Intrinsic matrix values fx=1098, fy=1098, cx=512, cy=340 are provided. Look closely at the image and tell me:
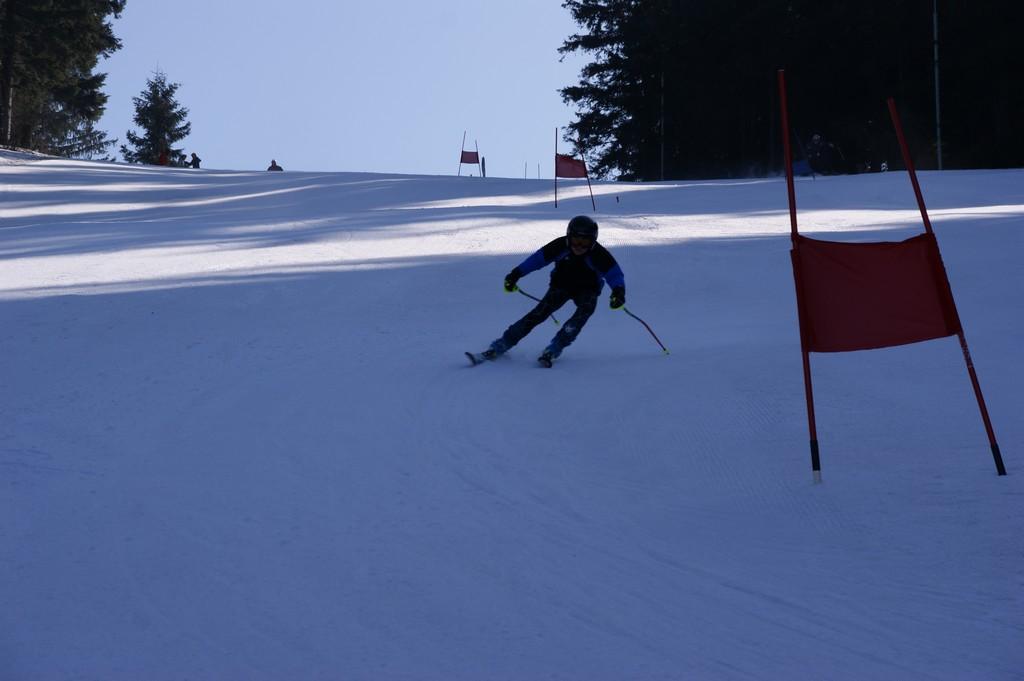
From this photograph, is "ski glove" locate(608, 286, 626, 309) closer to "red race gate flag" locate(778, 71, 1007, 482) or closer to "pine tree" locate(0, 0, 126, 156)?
"red race gate flag" locate(778, 71, 1007, 482)

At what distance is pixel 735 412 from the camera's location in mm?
8133

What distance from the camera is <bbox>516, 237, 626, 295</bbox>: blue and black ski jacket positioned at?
33.3 ft

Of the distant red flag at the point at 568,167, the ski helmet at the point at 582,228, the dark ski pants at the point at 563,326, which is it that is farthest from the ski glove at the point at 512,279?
the distant red flag at the point at 568,167

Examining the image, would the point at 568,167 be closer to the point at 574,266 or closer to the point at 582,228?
the point at 574,266

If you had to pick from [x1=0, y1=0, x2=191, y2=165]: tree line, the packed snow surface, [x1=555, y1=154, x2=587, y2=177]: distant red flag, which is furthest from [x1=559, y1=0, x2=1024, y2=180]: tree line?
the packed snow surface

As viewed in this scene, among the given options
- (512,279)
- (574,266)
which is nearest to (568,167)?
(574,266)

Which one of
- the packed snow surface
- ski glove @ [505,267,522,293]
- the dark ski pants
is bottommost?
the packed snow surface

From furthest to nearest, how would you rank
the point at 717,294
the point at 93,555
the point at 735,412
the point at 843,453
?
1. the point at 717,294
2. the point at 735,412
3. the point at 843,453
4. the point at 93,555

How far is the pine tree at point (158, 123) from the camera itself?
77.4 metres

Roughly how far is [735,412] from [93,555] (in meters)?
4.69

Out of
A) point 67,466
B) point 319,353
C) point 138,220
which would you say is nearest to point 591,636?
point 67,466

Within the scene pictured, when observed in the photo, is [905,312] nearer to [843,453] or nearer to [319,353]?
[843,453]

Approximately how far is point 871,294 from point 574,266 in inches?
163

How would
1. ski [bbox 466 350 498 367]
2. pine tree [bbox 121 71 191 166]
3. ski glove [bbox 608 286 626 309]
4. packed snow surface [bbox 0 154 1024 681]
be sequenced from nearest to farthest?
packed snow surface [bbox 0 154 1024 681], ski glove [bbox 608 286 626 309], ski [bbox 466 350 498 367], pine tree [bbox 121 71 191 166]
